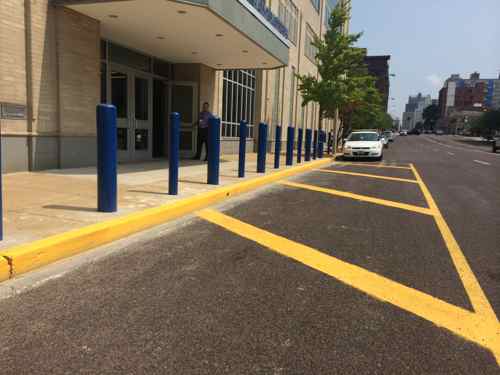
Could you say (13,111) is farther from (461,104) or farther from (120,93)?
(461,104)

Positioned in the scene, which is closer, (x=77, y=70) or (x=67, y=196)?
(x=67, y=196)

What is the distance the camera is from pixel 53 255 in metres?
3.64

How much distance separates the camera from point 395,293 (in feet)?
10.3

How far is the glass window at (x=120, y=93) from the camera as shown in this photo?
11398mm

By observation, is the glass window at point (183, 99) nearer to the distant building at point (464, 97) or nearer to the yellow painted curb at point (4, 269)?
the yellow painted curb at point (4, 269)

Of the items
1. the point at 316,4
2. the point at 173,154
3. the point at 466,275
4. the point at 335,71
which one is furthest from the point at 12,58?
the point at 316,4

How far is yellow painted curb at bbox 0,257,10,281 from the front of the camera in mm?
3158

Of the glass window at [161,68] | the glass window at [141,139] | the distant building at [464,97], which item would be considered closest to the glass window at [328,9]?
the glass window at [161,68]

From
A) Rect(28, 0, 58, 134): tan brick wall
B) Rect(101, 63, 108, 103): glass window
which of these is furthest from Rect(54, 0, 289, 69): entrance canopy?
Rect(101, 63, 108, 103): glass window

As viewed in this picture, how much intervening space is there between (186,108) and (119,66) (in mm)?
3754

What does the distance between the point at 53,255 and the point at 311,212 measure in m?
3.80

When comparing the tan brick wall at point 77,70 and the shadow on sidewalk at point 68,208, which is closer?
the shadow on sidewalk at point 68,208

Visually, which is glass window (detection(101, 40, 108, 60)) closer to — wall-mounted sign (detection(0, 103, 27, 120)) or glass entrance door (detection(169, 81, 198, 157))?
wall-mounted sign (detection(0, 103, 27, 120))

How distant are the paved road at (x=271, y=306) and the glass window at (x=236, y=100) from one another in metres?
13.0
